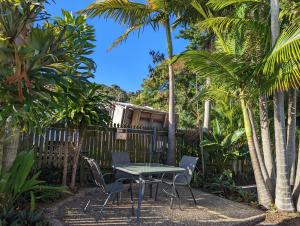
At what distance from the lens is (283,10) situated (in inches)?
272

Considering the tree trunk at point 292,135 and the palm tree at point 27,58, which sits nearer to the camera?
the palm tree at point 27,58

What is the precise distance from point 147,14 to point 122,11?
33.4 inches

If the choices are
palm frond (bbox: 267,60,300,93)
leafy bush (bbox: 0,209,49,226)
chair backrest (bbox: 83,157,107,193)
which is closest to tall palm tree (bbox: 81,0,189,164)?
palm frond (bbox: 267,60,300,93)

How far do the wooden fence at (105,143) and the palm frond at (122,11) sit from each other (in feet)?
12.0

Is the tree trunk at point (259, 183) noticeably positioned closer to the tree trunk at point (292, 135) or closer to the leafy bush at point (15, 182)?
the tree trunk at point (292, 135)

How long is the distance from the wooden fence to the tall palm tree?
0.50m

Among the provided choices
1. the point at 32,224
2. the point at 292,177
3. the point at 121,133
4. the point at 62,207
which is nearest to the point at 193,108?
the point at 121,133

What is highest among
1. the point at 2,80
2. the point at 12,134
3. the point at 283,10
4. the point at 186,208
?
the point at 283,10

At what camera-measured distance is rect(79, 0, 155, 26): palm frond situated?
9.43 metres

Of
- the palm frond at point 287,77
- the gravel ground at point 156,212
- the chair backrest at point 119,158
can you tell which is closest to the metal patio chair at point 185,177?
the gravel ground at point 156,212

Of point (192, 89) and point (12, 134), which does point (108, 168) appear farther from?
→ point (192, 89)

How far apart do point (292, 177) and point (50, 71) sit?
630cm

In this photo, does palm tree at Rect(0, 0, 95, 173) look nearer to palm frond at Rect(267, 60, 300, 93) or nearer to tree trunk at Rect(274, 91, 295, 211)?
palm frond at Rect(267, 60, 300, 93)

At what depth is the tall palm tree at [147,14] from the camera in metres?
9.46
